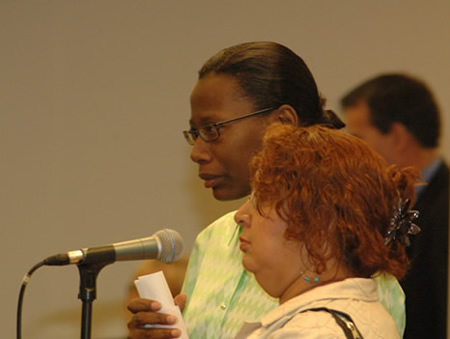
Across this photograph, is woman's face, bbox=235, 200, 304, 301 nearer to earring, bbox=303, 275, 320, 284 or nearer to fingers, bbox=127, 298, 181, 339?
earring, bbox=303, 275, 320, 284

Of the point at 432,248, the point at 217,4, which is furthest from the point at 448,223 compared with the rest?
the point at 217,4

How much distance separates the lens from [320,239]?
1.49 meters

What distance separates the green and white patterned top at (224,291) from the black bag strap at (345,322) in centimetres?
35

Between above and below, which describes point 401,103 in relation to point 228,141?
below

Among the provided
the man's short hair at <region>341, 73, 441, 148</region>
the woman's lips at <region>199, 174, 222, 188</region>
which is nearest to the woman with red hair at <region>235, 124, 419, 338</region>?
the woman's lips at <region>199, 174, 222, 188</region>

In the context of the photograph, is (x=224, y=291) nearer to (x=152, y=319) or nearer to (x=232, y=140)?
(x=152, y=319)

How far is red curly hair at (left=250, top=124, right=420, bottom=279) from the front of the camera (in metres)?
1.50

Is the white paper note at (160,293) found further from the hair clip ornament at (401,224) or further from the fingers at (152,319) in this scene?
the hair clip ornament at (401,224)

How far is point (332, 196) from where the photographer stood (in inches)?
58.7

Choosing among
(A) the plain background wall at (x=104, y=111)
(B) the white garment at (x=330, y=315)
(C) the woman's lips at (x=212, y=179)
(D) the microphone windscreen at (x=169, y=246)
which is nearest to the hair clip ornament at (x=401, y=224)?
(B) the white garment at (x=330, y=315)

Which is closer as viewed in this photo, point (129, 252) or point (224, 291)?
point (129, 252)

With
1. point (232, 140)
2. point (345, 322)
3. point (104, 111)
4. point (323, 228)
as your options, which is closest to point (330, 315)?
point (345, 322)

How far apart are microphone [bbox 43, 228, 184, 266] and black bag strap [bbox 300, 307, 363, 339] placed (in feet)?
1.14

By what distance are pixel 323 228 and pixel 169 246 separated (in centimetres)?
34
